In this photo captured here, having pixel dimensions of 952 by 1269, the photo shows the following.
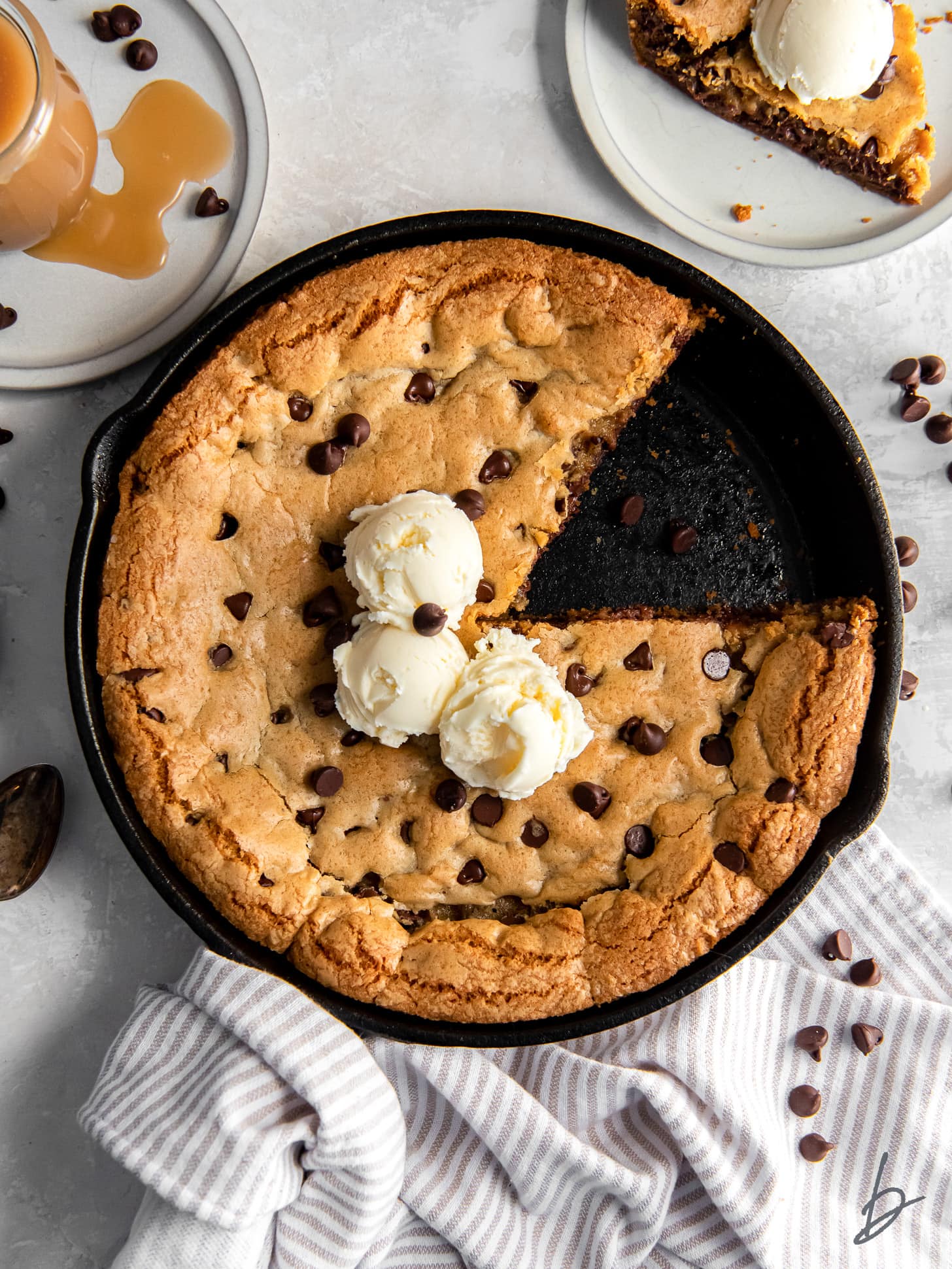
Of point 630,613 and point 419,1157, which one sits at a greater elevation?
point 630,613

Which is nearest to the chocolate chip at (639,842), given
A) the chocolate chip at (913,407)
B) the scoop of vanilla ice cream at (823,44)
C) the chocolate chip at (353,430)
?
the chocolate chip at (353,430)

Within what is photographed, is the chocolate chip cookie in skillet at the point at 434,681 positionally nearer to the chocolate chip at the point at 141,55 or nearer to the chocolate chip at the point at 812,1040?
the chocolate chip at the point at 812,1040

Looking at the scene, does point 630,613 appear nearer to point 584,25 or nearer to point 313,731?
point 313,731

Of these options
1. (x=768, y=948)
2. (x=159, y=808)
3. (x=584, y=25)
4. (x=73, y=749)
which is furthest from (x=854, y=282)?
(x=73, y=749)

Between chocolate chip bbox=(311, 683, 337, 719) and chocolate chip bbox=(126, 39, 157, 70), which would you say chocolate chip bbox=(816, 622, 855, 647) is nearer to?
chocolate chip bbox=(311, 683, 337, 719)

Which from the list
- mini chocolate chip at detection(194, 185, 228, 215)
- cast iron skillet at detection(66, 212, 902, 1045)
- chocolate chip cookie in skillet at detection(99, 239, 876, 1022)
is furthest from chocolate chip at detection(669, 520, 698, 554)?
mini chocolate chip at detection(194, 185, 228, 215)

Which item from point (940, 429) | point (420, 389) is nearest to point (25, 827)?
point (420, 389)
